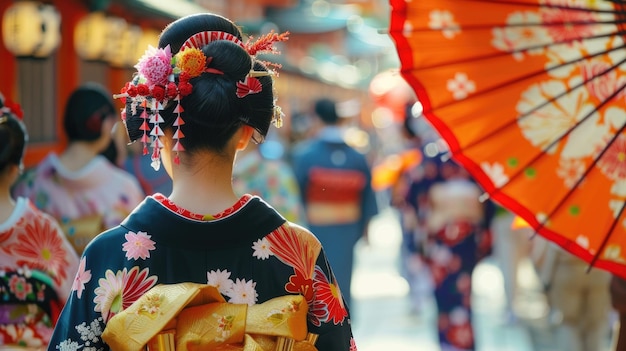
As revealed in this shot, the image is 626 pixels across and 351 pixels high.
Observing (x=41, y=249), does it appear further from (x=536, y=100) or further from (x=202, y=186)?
(x=536, y=100)

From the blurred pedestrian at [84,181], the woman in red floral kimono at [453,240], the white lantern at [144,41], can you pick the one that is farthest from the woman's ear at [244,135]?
the white lantern at [144,41]

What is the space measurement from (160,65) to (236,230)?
1.62 feet

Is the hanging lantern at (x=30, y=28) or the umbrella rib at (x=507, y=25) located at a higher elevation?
the umbrella rib at (x=507, y=25)

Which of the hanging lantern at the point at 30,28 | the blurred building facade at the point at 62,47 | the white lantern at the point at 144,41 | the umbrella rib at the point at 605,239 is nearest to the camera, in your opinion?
the umbrella rib at the point at 605,239

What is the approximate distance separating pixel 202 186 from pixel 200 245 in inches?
6.5

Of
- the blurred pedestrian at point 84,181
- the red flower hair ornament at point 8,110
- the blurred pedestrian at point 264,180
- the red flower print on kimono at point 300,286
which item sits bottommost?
the blurred pedestrian at point 264,180

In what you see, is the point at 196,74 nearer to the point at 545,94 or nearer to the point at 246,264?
the point at 246,264

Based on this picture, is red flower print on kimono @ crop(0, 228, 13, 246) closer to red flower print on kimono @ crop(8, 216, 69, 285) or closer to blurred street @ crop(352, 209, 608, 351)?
red flower print on kimono @ crop(8, 216, 69, 285)

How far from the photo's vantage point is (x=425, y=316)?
36.1 feet

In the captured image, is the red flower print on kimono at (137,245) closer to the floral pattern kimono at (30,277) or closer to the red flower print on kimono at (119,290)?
the red flower print on kimono at (119,290)

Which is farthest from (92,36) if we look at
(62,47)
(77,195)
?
(77,195)

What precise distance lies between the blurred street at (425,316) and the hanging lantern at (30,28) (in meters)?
4.06

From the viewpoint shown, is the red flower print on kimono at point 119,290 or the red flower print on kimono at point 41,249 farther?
the red flower print on kimono at point 41,249

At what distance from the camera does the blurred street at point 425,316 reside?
934 cm
